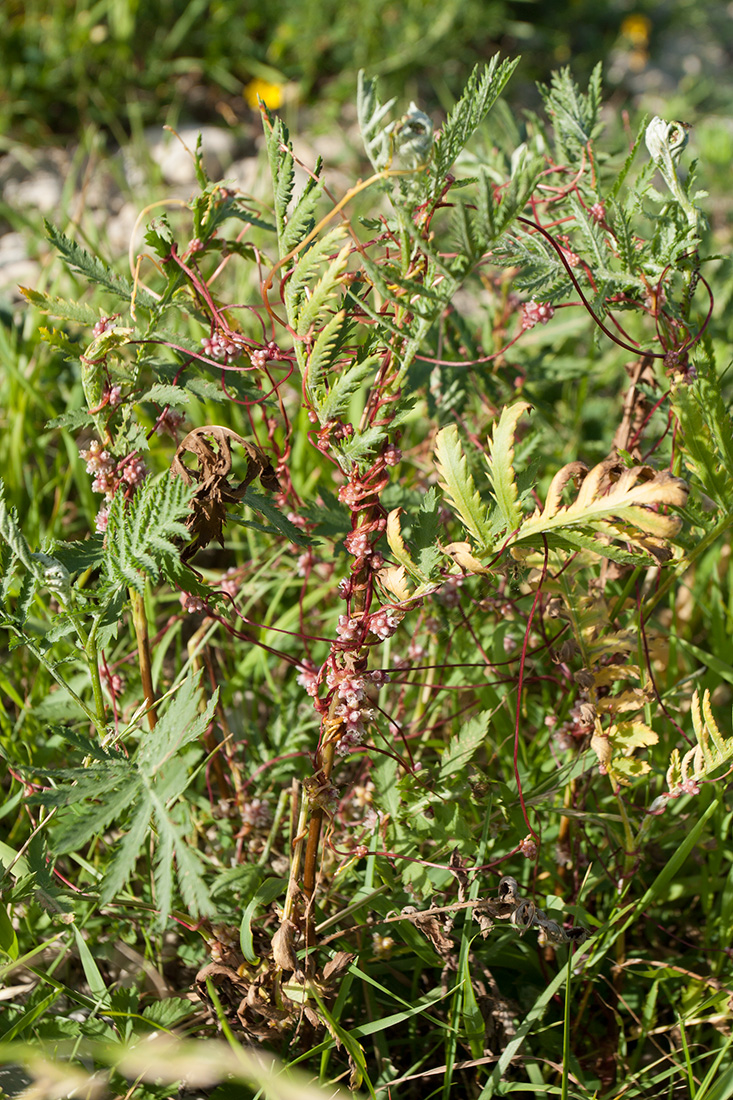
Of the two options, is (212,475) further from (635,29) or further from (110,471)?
(635,29)

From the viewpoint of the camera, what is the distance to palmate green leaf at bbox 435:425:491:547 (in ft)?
3.11

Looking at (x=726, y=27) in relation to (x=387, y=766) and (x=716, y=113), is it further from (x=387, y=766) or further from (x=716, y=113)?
(x=387, y=766)

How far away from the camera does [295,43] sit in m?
3.73

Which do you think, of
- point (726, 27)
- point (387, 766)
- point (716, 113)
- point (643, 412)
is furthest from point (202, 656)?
point (726, 27)

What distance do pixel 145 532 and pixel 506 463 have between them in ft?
1.36

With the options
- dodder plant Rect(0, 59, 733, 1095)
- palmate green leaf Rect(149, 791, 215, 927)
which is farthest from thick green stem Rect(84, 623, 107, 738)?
palmate green leaf Rect(149, 791, 215, 927)

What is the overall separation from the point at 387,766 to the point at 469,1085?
47 centimetres

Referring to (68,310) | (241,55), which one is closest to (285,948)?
(68,310)

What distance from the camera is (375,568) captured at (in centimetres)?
105

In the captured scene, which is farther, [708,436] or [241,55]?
[241,55]

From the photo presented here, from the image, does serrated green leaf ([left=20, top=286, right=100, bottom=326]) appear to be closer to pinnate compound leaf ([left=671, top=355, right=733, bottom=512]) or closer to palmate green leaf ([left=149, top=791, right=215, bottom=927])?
palmate green leaf ([left=149, top=791, right=215, bottom=927])

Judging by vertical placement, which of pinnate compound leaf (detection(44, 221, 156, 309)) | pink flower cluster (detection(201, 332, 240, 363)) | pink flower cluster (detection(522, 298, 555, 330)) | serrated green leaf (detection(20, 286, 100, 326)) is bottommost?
pink flower cluster (detection(201, 332, 240, 363))

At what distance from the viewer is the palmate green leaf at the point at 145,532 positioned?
937 millimetres

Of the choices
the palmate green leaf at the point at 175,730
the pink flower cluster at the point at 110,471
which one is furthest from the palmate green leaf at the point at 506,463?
the pink flower cluster at the point at 110,471
